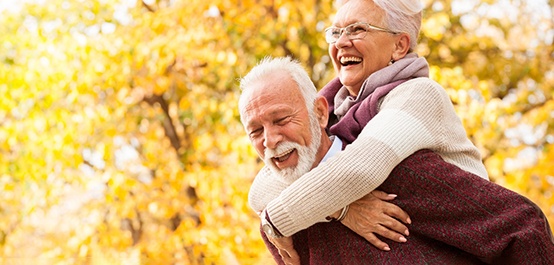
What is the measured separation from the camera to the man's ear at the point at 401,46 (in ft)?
5.20

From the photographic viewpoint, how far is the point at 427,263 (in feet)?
4.64

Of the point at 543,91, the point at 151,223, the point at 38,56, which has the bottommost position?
the point at 151,223

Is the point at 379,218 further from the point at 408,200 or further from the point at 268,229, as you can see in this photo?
the point at 268,229

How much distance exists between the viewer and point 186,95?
6.29 metres

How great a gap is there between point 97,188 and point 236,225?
2.09 m

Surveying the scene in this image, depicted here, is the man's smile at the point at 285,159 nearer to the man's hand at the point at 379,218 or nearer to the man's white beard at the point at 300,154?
the man's white beard at the point at 300,154

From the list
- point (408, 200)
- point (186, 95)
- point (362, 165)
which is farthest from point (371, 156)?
point (186, 95)

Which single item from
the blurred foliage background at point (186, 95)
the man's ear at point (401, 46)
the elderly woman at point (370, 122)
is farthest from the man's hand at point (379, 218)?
the blurred foliage background at point (186, 95)

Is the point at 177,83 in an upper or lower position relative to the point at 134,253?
upper

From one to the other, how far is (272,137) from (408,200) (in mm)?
296

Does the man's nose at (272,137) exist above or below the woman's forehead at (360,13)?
below

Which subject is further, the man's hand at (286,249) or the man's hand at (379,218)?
the man's hand at (286,249)

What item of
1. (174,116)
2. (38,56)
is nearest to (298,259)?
(38,56)

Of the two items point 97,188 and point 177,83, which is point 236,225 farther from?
point 97,188
